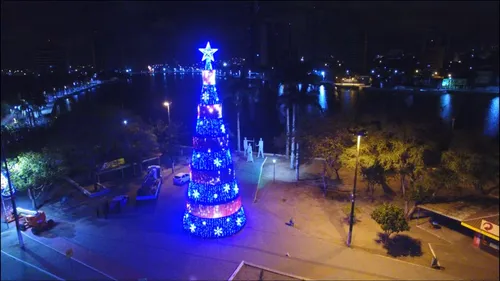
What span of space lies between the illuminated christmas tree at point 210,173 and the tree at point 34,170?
29.2 ft

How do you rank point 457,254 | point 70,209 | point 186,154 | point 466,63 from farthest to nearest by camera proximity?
point 186,154 < point 70,209 < point 457,254 < point 466,63

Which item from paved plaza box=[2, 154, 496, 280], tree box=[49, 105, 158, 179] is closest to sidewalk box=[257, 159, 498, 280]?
paved plaza box=[2, 154, 496, 280]

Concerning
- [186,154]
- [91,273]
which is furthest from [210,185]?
[186,154]

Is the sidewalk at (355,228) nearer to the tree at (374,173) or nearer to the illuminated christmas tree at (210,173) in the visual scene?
the tree at (374,173)

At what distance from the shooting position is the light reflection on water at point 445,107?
53.4 ft

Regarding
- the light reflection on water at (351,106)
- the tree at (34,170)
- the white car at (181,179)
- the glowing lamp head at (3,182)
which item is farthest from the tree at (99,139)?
the light reflection on water at (351,106)

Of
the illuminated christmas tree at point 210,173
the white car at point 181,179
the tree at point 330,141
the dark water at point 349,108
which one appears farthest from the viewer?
the white car at point 181,179

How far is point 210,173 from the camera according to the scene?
50.1 feet

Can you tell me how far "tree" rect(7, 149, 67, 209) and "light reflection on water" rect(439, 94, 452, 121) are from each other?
21028 mm

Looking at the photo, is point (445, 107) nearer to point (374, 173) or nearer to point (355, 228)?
point (374, 173)

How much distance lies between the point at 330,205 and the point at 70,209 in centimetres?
1511

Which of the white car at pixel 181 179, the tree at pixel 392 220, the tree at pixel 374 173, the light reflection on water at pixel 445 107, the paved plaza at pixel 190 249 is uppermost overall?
the light reflection on water at pixel 445 107

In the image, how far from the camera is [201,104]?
588 inches

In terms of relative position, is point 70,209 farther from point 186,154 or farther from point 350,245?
point 350,245
